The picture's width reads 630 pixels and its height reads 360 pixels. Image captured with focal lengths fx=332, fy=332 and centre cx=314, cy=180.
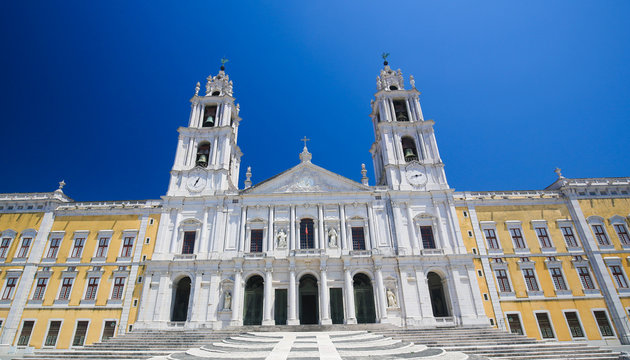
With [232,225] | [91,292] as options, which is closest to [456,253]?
[232,225]

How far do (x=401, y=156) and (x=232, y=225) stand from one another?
16279 mm

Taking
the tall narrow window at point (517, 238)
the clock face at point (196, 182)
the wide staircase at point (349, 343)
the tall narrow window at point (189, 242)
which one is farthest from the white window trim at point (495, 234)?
the clock face at point (196, 182)

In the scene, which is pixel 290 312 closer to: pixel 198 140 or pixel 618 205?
pixel 198 140

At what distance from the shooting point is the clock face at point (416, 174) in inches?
1156

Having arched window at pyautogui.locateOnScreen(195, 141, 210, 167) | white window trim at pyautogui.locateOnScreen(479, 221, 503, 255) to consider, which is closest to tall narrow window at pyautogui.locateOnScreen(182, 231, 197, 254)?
arched window at pyautogui.locateOnScreen(195, 141, 210, 167)

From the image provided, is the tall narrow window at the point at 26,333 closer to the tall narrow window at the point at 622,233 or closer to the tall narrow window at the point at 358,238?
the tall narrow window at the point at 358,238

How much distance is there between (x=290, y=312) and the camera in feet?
77.9

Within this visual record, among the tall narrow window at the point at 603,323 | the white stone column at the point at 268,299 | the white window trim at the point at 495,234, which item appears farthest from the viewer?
the white window trim at the point at 495,234

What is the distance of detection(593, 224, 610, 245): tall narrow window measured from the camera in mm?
26281

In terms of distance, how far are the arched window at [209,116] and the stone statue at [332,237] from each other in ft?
54.3

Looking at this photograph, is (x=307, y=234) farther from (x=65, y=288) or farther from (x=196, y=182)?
(x=65, y=288)

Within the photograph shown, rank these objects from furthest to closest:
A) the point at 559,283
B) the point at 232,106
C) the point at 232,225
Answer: the point at 232,106, the point at 232,225, the point at 559,283

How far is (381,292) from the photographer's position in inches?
954

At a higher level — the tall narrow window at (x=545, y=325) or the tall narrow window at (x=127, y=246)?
the tall narrow window at (x=127, y=246)
